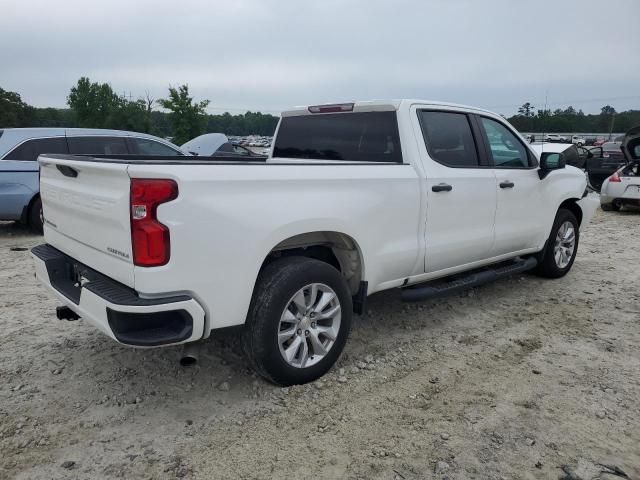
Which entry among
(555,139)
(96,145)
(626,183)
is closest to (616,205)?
(626,183)

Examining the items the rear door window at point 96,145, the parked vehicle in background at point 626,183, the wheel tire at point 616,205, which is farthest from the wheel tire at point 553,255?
the rear door window at point 96,145

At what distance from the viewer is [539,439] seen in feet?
9.61

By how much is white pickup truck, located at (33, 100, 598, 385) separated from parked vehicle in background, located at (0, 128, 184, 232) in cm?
513

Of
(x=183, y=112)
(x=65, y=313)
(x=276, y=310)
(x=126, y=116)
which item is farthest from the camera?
(x=126, y=116)

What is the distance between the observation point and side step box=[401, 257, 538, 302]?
13.7 feet

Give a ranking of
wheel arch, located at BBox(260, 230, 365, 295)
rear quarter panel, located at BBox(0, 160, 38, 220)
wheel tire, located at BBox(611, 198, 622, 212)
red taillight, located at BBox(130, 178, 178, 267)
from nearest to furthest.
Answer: red taillight, located at BBox(130, 178, 178, 267)
wheel arch, located at BBox(260, 230, 365, 295)
rear quarter panel, located at BBox(0, 160, 38, 220)
wheel tire, located at BBox(611, 198, 622, 212)

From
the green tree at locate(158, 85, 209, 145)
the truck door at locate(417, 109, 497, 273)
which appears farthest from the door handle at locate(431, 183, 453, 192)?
the green tree at locate(158, 85, 209, 145)

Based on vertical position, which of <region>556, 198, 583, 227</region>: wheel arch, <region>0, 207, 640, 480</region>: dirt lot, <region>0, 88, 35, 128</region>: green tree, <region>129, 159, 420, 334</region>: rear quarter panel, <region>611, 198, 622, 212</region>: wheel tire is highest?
<region>0, 88, 35, 128</region>: green tree

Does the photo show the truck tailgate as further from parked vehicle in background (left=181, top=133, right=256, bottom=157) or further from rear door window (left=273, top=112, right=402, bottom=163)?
parked vehicle in background (left=181, top=133, right=256, bottom=157)

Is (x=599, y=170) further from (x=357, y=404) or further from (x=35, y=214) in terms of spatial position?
(x=35, y=214)

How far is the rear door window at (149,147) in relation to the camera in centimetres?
920

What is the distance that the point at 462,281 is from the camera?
15.0 feet

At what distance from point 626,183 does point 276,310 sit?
1068cm

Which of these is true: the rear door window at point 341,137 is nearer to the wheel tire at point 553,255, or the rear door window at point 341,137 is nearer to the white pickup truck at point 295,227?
the white pickup truck at point 295,227
